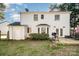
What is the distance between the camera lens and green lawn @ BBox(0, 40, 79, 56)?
50.0ft

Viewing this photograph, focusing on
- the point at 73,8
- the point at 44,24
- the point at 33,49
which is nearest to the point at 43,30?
the point at 44,24

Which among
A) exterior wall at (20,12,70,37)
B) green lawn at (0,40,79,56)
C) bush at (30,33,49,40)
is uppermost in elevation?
exterior wall at (20,12,70,37)

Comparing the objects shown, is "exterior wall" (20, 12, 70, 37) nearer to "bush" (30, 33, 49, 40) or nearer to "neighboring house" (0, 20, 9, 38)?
"bush" (30, 33, 49, 40)

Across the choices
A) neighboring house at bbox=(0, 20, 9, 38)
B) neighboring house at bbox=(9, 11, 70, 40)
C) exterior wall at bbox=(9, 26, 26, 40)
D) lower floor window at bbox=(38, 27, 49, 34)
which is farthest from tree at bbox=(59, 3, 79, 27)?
neighboring house at bbox=(0, 20, 9, 38)

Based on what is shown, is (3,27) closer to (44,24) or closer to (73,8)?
(44,24)

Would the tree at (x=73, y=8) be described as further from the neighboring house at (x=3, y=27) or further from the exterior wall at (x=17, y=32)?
the neighboring house at (x=3, y=27)

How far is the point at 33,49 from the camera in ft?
50.0

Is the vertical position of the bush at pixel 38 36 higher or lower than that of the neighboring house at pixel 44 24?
lower

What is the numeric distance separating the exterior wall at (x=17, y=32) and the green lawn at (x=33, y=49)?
7cm

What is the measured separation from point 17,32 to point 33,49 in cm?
34

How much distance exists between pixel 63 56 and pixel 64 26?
1.41 feet

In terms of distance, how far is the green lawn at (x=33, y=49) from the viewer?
15.2 meters

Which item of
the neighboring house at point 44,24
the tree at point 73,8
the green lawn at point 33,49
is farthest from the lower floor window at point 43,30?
the tree at point 73,8

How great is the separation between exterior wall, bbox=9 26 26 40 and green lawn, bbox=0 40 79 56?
0.24ft
